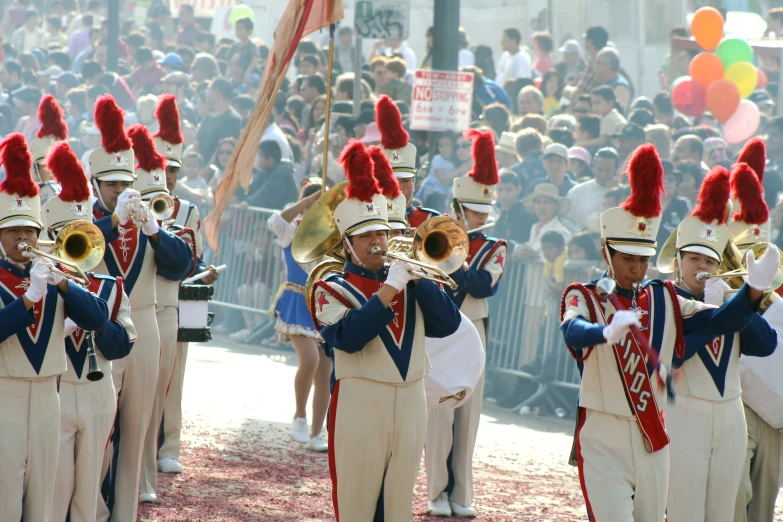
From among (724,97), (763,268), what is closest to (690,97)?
(724,97)

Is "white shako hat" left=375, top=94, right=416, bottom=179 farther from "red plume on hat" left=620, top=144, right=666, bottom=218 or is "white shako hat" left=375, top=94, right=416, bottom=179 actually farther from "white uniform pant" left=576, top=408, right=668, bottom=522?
"white uniform pant" left=576, top=408, right=668, bottom=522

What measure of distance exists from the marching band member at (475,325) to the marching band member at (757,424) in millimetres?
1648

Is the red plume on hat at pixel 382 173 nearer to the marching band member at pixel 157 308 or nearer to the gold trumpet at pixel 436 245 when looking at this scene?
the gold trumpet at pixel 436 245

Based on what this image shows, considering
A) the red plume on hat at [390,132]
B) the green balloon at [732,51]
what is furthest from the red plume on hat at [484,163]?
the green balloon at [732,51]

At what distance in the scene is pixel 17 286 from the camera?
575 cm

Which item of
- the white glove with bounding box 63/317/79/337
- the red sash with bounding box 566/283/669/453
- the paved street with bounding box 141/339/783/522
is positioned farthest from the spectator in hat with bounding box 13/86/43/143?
the red sash with bounding box 566/283/669/453

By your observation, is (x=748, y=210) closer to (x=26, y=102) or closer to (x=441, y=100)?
(x=441, y=100)

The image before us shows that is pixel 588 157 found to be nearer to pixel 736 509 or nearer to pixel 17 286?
pixel 736 509

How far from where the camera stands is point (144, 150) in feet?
27.1

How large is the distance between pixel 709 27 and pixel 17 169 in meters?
10.3

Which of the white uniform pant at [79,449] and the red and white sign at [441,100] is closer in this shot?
the white uniform pant at [79,449]

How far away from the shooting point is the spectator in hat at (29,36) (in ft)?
83.4

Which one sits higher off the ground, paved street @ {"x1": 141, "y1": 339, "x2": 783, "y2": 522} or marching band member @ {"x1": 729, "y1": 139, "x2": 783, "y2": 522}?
marching band member @ {"x1": 729, "y1": 139, "x2": 783, "y2": 522}

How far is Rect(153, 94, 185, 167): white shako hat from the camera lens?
8922 millimetres
